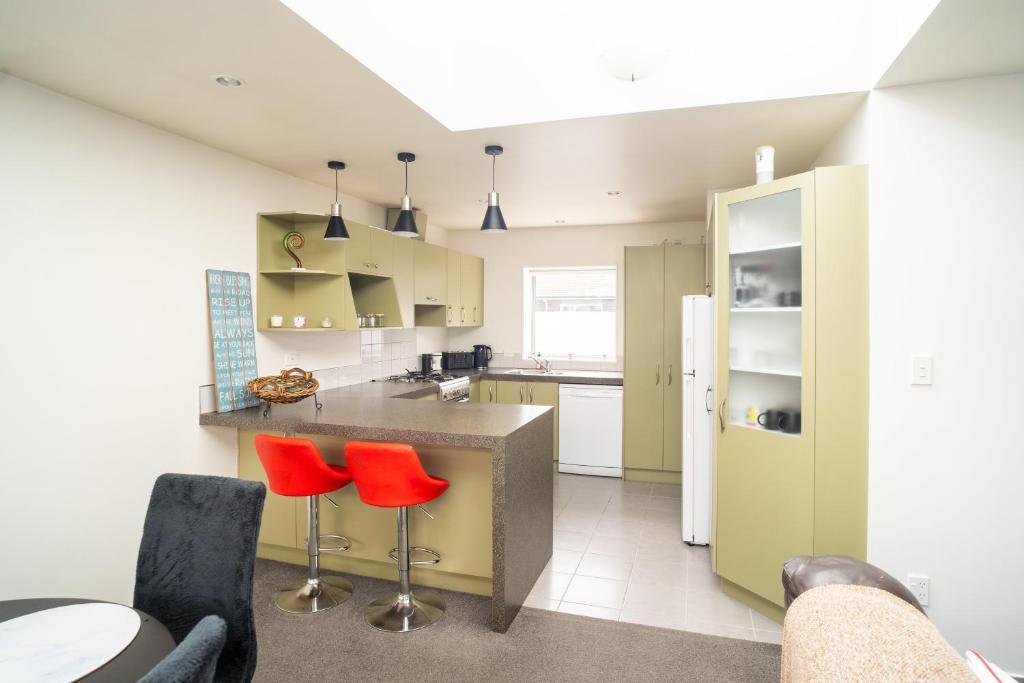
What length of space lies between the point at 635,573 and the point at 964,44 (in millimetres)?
2927

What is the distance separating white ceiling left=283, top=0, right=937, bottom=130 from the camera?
2422 millimetres

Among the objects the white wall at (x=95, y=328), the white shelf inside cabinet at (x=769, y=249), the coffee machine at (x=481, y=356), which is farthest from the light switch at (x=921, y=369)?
the coffee machine at (x=481, y=356)

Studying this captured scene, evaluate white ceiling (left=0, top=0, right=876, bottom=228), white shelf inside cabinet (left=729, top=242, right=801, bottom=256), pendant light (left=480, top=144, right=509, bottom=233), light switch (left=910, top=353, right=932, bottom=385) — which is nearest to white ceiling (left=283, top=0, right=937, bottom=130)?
white ceiling (left=0, top=0, right=876, bottom=228)

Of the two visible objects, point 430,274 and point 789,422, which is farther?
point 430,274

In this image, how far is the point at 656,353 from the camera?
17.0 ft

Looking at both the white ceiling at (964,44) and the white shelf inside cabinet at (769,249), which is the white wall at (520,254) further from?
the white ceiling at (964,44)

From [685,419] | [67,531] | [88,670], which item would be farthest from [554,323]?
[88,670]

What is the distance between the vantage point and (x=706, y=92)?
264cm

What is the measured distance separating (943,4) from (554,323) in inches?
186

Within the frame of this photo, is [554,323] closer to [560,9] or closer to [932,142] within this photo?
[560,9]

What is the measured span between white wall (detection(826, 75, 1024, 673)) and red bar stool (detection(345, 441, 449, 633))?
6.72 ft

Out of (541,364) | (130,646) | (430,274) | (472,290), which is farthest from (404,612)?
(472,290)

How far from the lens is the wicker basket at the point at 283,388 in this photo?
3250 millimetres

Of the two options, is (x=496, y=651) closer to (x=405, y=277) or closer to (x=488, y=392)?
(x=405, y=277)
